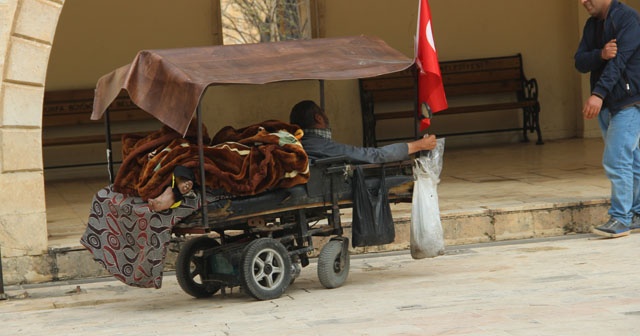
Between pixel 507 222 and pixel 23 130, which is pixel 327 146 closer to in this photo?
pixel 507 222

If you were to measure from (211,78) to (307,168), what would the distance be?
0.83 metres

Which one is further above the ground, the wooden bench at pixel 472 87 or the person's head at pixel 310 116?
the wooden bench at pixel 472 87

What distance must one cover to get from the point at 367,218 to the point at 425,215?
0.40 meters

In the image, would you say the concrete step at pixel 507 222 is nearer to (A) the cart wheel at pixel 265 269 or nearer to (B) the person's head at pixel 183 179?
(A) the cart wheel at pixel 265 269

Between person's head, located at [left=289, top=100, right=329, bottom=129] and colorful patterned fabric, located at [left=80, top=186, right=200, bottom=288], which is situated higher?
person's head, located at [left=289, top=100, right=329, bottom=129]

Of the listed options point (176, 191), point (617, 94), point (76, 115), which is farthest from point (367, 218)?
point (76, 115)

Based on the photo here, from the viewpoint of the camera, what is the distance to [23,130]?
7.97 meters

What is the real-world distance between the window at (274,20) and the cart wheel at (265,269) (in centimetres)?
823

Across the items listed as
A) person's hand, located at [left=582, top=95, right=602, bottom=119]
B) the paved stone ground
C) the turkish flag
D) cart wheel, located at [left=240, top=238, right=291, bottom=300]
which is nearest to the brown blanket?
cart wheel, located at [left=240, top=238, right=291, bottom=300]

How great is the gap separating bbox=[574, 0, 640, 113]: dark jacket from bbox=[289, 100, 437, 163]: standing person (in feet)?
5.76

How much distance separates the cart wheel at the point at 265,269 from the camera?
6.39 meters

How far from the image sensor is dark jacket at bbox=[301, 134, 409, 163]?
6926mm

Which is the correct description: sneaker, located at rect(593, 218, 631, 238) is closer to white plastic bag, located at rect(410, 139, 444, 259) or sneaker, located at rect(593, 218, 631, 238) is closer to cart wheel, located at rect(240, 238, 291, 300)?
white plastic bag, located at rect(410, 139, 444, 259)

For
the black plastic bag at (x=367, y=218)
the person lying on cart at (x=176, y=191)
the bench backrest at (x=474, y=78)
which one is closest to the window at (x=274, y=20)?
the bench backrest at (x=474, y=78)
